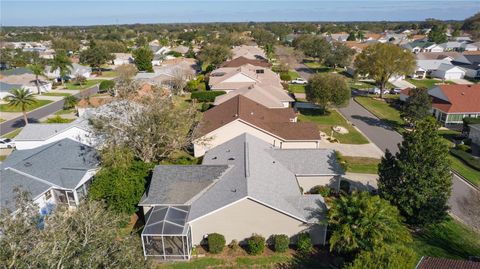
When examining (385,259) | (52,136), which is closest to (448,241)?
(385,259)

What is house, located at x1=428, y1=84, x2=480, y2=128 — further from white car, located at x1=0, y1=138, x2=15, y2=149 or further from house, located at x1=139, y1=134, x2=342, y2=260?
white car, located at x1=0, y1=138, x2=15, y2=149

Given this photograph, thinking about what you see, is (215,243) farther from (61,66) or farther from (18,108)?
(61,66)

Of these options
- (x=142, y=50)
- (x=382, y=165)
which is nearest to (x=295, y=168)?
(x=382, y=165)

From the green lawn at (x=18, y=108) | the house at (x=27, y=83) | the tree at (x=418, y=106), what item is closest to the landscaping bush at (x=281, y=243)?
the tree at (x=418, y=106)

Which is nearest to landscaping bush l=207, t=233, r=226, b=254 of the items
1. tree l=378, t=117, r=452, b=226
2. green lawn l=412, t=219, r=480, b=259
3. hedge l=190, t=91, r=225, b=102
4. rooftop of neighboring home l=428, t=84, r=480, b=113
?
tree l=378, t=117, r=452, b=226

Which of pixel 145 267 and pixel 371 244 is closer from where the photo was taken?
pixel 145 267

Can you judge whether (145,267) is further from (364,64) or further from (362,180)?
(364,64)

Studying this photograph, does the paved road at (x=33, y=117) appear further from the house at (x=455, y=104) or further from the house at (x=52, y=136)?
the house at (x=455, y=104)
